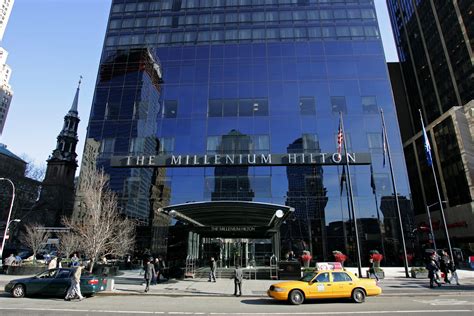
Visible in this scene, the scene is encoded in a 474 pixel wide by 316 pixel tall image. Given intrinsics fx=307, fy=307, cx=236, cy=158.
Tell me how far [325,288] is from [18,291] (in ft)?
45.8

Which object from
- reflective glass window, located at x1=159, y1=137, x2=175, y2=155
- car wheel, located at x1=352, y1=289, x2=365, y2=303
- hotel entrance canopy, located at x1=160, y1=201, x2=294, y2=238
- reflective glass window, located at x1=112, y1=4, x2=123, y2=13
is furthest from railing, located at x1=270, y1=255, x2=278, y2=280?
reflective glass window, located at x1=112, y1=4, x2=123, y2=13

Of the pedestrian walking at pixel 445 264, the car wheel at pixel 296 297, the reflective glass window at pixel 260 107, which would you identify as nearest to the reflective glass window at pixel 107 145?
the reflective glass window at pixel 260 107

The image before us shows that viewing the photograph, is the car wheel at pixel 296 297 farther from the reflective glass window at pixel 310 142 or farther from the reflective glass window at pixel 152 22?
the reflective glass window at pixel 152 22

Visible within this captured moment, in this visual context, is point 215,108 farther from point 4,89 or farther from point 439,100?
Answer: point 4,89

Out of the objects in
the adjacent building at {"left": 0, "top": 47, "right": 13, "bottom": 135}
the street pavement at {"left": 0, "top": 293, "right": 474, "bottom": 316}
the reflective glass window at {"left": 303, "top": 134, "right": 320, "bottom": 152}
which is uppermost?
the adjacent building at {"left": 0, "top": 47, "right": 13, "bottom": 135}

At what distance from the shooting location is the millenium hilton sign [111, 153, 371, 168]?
3128 cm

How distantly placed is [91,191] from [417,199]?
181ft

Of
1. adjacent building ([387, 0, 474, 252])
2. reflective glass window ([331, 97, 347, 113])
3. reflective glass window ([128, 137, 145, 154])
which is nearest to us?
reflective glass window ([331, 97, 347, 113])

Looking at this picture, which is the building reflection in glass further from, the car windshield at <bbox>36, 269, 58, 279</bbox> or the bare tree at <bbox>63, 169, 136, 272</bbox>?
the car windshield at <bbox>36, 269, 58, 279</bbox>

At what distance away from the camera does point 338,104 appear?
112 ft

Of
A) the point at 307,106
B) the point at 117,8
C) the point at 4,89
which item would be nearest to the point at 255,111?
the point at 307,106

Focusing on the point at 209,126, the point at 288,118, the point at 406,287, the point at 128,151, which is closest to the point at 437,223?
the point at 288,118

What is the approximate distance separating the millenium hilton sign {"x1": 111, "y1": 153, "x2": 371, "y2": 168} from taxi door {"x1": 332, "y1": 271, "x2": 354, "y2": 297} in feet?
61.8

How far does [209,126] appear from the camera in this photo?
34.4 meters
